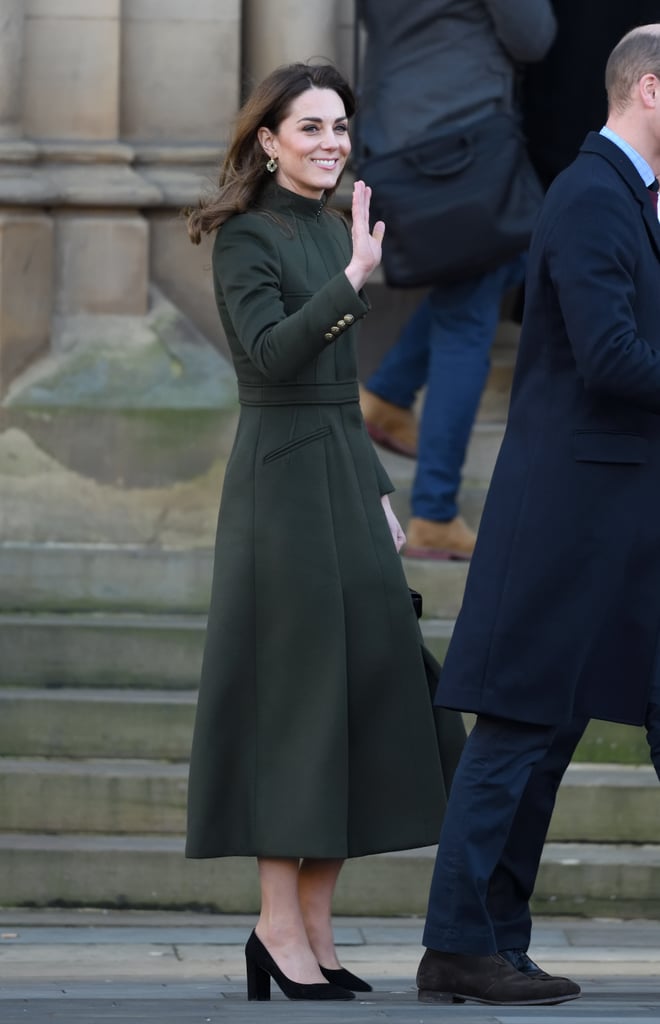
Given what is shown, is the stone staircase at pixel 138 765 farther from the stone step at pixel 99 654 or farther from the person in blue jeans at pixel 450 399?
the person in blue jeans at pixel 450 399

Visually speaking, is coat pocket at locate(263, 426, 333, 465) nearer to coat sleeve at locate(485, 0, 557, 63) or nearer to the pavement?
the pavement

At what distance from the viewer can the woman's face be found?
4.57m

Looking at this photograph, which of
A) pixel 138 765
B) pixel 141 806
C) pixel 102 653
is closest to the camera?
pixel 141 806

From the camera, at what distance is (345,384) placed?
4.62m

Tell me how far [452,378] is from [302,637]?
2.26 metres

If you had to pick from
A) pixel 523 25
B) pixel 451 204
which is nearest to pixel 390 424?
pixel 451 204

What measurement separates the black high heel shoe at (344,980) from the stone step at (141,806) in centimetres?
138

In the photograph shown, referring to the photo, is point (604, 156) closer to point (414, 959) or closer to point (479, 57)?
point (414, 959)

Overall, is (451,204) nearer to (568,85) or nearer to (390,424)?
(390,424)

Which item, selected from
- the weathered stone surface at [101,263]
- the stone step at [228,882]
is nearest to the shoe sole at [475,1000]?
the stone step at [228,882]

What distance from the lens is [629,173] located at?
426 cm

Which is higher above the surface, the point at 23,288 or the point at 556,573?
the point at 556,573

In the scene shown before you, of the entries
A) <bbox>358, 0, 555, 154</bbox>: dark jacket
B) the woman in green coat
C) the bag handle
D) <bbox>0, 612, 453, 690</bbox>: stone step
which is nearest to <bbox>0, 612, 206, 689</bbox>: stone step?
<bbox>0, 612, 453, 690</bbox>: stone step

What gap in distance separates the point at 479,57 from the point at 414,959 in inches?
110
